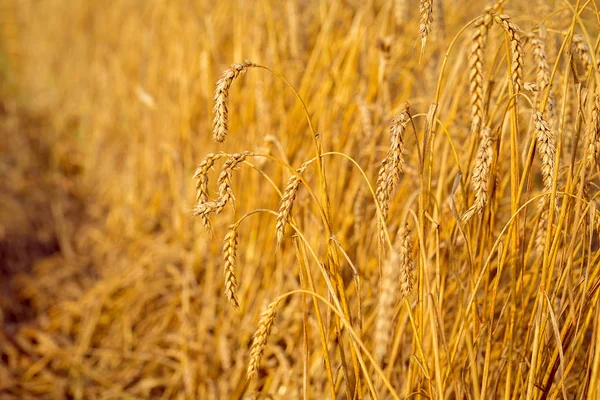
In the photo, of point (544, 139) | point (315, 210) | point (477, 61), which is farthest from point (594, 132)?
point (315, 210)

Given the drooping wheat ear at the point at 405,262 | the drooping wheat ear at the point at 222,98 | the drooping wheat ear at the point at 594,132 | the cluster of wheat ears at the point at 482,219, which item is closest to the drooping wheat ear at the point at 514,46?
the cluster of wheat ears at the point at 482,219

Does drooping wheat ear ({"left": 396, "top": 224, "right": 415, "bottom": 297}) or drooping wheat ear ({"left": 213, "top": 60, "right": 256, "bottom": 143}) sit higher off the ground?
drooping wheat ear ({"left": 213, "top": 60, "right": 256, "bottom": 143})

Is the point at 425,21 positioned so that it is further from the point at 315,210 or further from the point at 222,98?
the point at 315,210

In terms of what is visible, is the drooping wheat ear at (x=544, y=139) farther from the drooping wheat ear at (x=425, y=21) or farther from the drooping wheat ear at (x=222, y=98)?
the drooping wheat ear at (x=222, y=98)

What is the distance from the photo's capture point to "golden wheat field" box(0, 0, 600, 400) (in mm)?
815

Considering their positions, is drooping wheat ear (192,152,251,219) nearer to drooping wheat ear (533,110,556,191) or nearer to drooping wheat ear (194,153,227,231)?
drooping wheat ear (194,153,227,231)

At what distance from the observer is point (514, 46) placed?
30.1 inches

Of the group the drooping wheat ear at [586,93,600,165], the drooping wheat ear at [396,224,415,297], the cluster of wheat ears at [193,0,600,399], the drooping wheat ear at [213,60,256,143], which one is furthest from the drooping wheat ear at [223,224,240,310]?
the drooping wheat ear at [586,93,600,165]

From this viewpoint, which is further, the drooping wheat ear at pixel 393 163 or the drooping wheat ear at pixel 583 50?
the drooping wheat ear at pixel 583 50

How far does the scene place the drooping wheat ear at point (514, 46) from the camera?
0.76 meters

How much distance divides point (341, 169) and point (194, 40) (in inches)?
38.5

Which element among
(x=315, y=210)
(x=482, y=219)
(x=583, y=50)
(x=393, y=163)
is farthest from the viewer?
(x=315, y=210)

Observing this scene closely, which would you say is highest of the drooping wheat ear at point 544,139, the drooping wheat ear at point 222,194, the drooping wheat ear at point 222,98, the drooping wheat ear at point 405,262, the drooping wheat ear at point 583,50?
the drooping wheat ear at point 583,50

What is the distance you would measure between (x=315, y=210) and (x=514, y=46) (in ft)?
2.83
